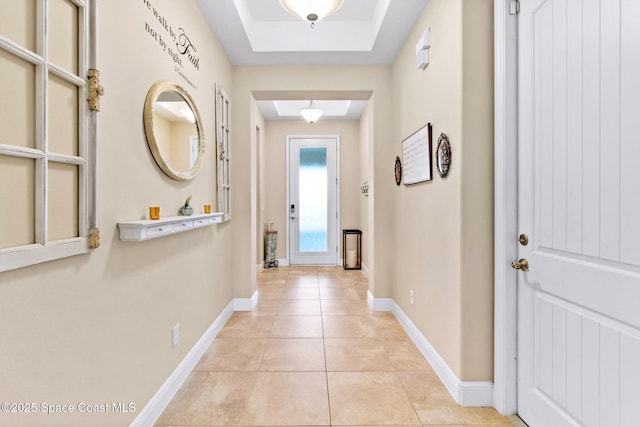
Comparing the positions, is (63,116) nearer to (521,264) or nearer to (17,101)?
(17,101)

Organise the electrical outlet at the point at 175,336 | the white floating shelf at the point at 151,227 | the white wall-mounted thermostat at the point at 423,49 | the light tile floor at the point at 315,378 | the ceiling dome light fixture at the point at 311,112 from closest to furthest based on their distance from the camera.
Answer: the white floating shelf at the point at 151,227, the light tile floor at the point at 315,378, the electrical outlet at the point at 175,336, the white wall-mounted thermostat at the point at 423,49, the ceiling dome light fixture at the point at 311,112

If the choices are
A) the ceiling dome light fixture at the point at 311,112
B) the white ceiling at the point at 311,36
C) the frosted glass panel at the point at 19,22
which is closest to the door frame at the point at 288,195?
the ceiling dome light fixture at the point at 311,112

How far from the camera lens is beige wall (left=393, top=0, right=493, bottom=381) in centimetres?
173

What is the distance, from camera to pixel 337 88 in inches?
127

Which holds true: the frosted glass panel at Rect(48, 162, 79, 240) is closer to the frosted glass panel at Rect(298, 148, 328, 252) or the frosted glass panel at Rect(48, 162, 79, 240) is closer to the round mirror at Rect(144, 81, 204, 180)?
the round mirror at Rect(144, 81, 204, 180)

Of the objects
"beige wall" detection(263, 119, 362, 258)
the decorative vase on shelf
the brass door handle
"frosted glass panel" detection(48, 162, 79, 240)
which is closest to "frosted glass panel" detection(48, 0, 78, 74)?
"frosted glass panel" detection(48, 162, 79, 240)

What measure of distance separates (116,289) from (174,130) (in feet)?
3.33

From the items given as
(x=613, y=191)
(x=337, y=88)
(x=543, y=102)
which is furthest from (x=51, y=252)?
(x=337, y=88)

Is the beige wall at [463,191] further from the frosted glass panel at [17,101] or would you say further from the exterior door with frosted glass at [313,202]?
the exterior door with frosted glass at [313,202]

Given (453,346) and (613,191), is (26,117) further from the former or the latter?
(453,346)

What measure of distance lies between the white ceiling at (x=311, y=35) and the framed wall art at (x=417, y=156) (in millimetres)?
932

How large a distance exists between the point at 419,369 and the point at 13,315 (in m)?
2.17

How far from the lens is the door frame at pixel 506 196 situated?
5.29ft

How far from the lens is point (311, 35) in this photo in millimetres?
2918
